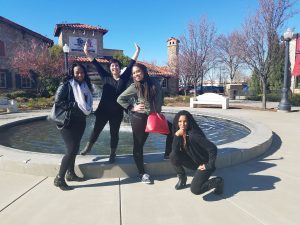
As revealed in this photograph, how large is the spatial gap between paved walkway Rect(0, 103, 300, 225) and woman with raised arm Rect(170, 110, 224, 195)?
0.53 ft

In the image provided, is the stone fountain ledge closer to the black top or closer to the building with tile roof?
the black top

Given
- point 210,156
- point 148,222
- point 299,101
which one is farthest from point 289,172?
point 299,101

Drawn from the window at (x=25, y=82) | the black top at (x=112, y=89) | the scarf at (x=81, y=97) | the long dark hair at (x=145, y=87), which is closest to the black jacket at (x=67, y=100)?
the scarf at (x=81, y=97)

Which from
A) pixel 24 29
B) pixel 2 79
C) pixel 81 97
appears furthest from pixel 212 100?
pixel 24 29

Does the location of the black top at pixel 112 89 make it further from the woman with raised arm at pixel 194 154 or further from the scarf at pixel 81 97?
the woman with raised arm at pixel 194 154

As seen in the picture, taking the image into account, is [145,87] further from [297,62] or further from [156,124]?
[297,62]

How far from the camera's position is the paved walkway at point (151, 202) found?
9.55 feet

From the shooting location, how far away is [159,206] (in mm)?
3209

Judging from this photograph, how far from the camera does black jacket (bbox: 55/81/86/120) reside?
11.8 ft

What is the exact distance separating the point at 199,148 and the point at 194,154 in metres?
0.11

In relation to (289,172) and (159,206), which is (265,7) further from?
(159,206)

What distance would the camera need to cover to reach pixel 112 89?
13.7 ft

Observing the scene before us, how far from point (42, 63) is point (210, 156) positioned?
24.1 meters

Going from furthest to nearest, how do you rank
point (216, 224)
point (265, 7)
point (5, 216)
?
point (265, 7) → point (5, 216) → point (216, 224)
